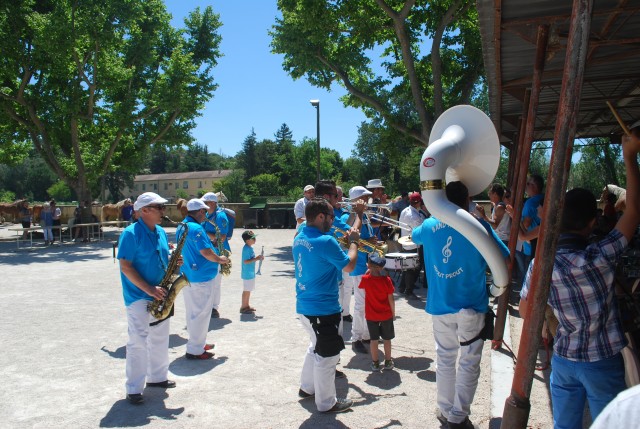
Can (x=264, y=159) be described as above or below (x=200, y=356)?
above

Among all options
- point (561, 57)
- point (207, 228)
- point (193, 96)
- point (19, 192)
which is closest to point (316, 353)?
point (207, 228)

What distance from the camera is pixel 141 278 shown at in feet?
15.7

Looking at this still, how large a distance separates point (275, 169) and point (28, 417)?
2851 inches

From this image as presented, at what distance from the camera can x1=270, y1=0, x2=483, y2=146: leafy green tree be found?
1498 cm

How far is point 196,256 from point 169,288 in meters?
0.96

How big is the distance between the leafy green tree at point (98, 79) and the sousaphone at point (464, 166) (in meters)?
21.0

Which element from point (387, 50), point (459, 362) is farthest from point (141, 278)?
point (387, 50)

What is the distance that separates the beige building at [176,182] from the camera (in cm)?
9806

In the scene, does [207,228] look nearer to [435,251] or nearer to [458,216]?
[435,251]

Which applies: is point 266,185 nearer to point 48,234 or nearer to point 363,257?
point 48,234

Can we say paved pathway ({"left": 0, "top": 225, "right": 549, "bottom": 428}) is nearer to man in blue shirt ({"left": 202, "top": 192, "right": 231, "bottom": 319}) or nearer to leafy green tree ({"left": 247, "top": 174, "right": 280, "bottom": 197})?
man in blue shirt ({"left": 202, "top": 192, "right": 231, "bottom": 319})

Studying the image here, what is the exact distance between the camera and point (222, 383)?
5.31 m

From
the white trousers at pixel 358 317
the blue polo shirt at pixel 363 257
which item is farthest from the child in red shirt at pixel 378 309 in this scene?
the blue polo shirt at pixel 363 257

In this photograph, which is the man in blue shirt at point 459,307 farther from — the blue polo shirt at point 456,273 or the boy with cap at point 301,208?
the boy with cap at point 301,208
